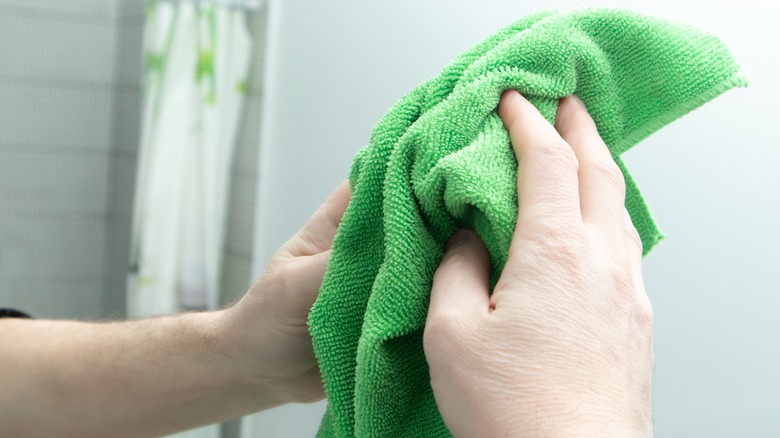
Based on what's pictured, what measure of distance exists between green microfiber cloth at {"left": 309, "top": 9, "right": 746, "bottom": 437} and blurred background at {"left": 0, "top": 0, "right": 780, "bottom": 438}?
254 mm

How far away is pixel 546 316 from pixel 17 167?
1.88m

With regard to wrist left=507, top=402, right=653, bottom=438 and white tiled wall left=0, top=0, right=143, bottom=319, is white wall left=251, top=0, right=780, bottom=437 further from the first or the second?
white tiled wall left=0, top=0, right=143, bottom=319

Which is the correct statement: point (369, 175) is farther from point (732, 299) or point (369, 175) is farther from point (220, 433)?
point (220, 433)

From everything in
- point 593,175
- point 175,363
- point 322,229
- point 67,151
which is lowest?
point 67,151

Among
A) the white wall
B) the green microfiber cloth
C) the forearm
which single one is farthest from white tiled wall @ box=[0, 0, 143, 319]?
the green microfiber cloth

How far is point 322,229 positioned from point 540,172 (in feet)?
0.90

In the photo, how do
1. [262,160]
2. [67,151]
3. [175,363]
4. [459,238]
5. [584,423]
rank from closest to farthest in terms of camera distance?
1. [584,423]
2. [459,238]
3. [175,363]
4. [262,160]
5. [67,151]

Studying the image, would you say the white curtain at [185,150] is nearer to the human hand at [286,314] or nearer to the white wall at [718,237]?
the white wall at [718,237]

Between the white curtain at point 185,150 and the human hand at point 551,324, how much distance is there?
1268 millimetres

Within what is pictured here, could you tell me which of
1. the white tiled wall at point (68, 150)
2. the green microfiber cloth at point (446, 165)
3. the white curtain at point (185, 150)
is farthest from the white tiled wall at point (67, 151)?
the green microfiber cloth at point (446, 165)

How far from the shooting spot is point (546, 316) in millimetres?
353

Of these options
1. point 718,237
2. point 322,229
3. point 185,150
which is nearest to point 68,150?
point 185,150

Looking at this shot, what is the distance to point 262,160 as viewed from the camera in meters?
1.56

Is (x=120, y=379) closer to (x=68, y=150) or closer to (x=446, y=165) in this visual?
(x=446, y=165)
